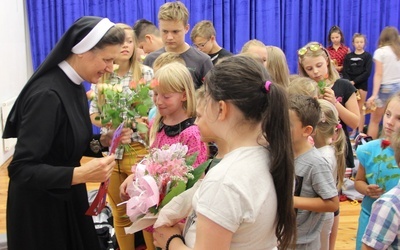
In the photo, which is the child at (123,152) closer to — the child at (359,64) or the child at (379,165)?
the child at (379,165)

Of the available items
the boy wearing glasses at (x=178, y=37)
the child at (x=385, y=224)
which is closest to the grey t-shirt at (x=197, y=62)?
the boy wearing glasses at (x=178, y=37)

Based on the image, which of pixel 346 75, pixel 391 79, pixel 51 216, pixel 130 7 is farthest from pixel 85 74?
pixel 346 75

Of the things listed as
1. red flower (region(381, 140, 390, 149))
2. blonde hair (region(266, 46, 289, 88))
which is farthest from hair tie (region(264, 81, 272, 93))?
blonde hair (region(266, 46, 289, 88))

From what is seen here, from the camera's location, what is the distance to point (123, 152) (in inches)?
122

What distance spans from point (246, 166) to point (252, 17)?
7.32m

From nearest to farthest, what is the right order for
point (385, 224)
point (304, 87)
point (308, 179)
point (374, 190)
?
1. point (385, 224)
2. point (308, 179)
3. point (374, 190)
4. point (304, 87)

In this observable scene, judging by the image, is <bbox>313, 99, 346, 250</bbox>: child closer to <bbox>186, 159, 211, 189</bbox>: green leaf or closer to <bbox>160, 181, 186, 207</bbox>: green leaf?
<bbox>186, 159, 211, 189</bbox>: green leaf

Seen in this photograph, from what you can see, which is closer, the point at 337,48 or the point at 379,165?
the point at 379,165

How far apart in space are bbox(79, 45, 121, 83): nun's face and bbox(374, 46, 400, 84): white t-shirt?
4.78 metres

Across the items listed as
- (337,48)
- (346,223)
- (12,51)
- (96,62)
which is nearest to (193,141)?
(96,62)

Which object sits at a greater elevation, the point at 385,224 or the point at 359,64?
the point at 385,224

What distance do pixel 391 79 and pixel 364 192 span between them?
13.1ft

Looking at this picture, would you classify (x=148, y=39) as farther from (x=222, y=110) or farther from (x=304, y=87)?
(x=222, y=110)

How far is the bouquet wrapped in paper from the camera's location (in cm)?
177
